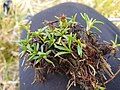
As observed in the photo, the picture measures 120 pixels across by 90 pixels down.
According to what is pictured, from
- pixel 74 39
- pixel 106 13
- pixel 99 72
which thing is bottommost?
pixel 99 72

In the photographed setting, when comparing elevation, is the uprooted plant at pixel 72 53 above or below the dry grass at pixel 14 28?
below

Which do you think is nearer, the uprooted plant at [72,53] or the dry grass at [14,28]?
the uprooted plant at [72,53]

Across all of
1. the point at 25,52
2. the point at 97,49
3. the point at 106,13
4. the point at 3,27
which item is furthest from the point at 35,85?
the point at 106,13

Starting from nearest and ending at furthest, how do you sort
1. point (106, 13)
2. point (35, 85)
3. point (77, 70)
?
1. point (77, 70)
2. point (35, 85)
3. point (106, 13)

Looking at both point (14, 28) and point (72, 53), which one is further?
point (14, 28)

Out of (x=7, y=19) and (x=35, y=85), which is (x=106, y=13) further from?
(x=35, y=85)

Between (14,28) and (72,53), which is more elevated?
(14,28)
